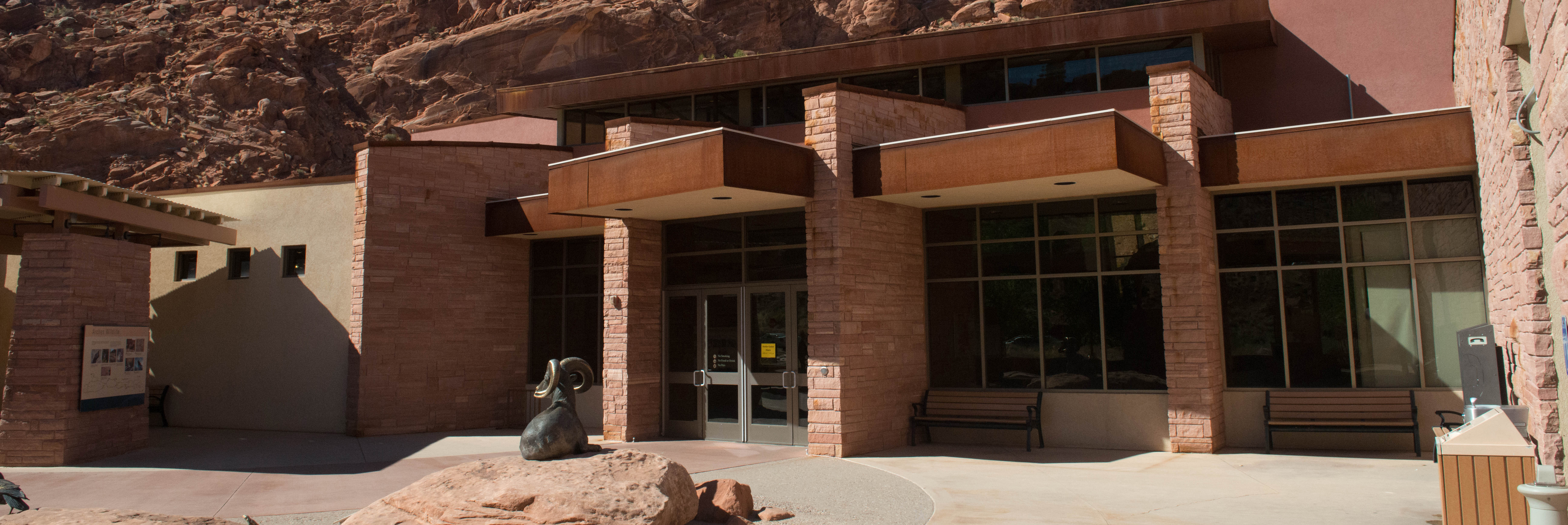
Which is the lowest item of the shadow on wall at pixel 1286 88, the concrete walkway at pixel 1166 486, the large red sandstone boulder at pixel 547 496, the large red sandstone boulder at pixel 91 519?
the concrete walkway at pixel 1166 486

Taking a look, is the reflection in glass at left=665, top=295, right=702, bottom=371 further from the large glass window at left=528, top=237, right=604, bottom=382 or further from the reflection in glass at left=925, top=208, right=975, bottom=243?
the reflection in glass at left=925, top=208, right=975, bottom=243

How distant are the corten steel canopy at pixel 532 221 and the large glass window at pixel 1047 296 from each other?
5450 mm

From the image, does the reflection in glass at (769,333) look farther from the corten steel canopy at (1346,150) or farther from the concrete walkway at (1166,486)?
the corten steel canopy at (1346,150)

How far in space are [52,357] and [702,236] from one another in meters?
8.40

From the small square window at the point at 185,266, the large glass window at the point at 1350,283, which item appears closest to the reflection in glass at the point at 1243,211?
the large glass window at the point at 1350,283

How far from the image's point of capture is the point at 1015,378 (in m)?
12.5

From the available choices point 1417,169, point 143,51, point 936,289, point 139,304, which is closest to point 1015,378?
point 936,289

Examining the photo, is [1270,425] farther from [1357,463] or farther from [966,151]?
[966,151]

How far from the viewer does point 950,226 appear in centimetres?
1297

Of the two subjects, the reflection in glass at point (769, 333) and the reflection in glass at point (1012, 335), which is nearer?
the reflection in glass at point (1012, 335)

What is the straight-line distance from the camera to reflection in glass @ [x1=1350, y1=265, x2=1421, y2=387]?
11.0 metres

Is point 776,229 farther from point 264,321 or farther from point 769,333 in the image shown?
point 264,321

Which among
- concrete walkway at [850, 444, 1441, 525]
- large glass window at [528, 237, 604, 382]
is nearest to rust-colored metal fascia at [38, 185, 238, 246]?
large glass window at [528, 237, 604, 382]

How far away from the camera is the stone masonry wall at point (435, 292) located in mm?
14461
